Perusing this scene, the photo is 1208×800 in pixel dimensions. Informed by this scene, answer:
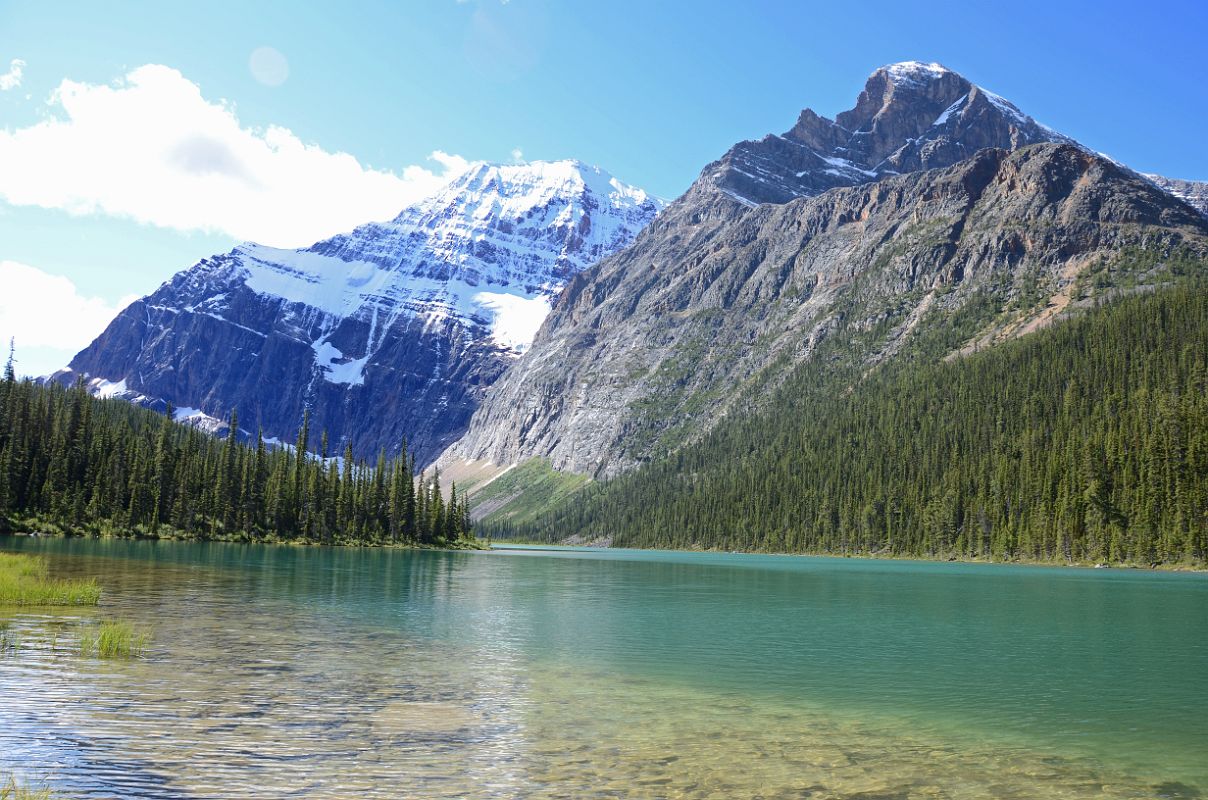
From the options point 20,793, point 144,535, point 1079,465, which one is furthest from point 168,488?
point 1079,465

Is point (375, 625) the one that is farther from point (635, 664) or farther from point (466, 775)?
point (466, 775)

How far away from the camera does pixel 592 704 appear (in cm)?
2355

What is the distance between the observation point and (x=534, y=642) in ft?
120

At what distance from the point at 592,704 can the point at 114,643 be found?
54.8 feet

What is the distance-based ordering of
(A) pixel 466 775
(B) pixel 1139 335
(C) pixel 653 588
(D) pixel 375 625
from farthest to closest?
(B) pixel 1139 335 → (C) pixel 653 588 → (D) pixel 375 625 → (A) pixel 466 775

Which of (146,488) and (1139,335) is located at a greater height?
(1139,335)

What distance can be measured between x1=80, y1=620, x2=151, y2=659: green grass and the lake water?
2.15 feet

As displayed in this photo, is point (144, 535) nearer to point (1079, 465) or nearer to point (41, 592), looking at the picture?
point (41, 592)

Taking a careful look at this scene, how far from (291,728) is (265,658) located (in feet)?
34.5

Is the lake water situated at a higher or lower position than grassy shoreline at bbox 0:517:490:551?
higher

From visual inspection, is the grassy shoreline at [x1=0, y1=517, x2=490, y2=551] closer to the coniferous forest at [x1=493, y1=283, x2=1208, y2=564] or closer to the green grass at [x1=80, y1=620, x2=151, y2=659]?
the green grass at [x1=80, y1=620, x2=151, y2=659]

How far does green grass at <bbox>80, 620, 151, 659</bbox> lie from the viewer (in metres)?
26.3

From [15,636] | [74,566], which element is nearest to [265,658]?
[15,636]

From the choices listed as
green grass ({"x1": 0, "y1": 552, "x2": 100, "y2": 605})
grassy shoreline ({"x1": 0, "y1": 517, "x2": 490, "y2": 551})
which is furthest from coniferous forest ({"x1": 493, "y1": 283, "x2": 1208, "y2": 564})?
green grass ({"x1": 0, "y1": 552, "x2": 100, "y2": 605})
